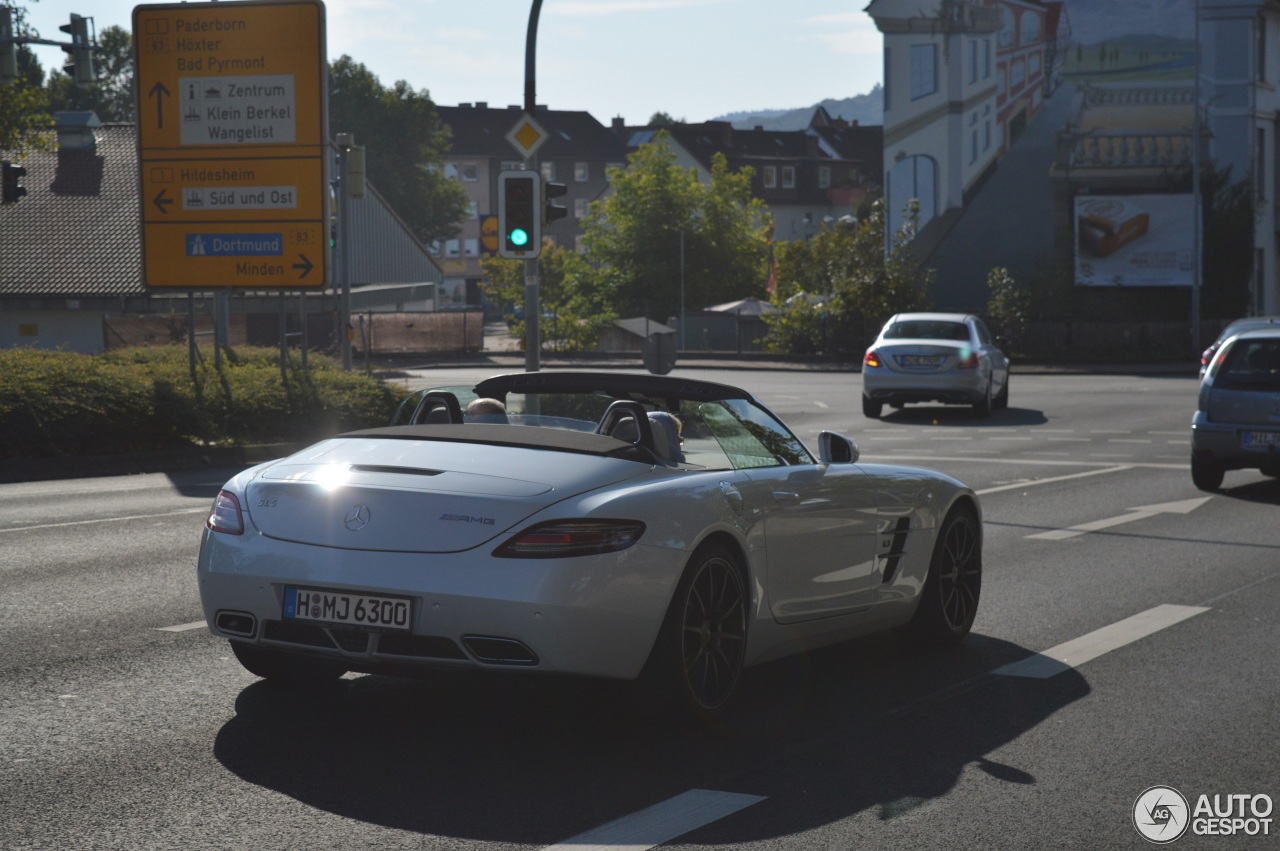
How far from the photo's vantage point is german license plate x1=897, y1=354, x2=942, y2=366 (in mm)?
27484

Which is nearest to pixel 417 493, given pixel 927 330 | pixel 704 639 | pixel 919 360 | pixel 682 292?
pixel 704 639

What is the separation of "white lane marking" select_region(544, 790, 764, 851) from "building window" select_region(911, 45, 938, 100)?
56.6 m

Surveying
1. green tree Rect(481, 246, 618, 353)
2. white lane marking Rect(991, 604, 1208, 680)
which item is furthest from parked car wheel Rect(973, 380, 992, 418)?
green tree Rect(481, 246, 618, 353)

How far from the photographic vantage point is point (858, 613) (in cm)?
720

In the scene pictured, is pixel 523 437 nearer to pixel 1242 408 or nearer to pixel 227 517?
pixel 227 517

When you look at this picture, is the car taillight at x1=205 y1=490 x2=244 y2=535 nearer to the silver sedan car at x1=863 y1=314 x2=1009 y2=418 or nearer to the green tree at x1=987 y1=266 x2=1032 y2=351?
the silver sedan car at x1=863 y1=314 x2=1009 y2=418

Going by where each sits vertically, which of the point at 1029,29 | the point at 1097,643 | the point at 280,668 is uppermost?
the point at 1029,29

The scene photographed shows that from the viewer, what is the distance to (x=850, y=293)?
53.4 meters

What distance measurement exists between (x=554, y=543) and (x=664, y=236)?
65.6m

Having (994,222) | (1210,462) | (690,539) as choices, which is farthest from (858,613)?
(994,222)

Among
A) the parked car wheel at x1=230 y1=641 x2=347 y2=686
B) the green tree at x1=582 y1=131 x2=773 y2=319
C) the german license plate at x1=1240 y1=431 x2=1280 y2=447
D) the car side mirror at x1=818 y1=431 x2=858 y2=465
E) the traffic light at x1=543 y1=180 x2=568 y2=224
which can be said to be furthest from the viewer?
the green tree at x1=582 y1=131 x2=773 y2=319

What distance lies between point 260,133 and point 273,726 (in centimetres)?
1902

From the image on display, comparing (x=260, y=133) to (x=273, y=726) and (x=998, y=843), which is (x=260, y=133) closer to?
(x=273, y=726)

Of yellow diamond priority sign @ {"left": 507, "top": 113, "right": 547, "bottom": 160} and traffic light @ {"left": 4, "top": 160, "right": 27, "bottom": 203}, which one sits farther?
traffic light @ {"left": 4, "top": 160, "right": 27, "bottom": 203}
